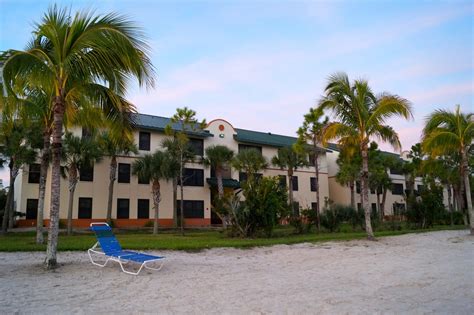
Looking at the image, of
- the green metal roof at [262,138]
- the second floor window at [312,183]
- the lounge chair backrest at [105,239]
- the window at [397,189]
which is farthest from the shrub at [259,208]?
the window at [397,189]

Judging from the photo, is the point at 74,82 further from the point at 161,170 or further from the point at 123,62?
the point at 161,170

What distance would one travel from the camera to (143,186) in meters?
32.5

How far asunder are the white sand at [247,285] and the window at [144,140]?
21484 mm

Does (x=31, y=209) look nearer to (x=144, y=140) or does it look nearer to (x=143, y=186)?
(x=143, y=186)

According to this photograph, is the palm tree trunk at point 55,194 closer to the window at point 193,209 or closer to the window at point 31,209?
the window at point 31,209

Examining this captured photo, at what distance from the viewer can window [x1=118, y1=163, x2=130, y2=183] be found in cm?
3147

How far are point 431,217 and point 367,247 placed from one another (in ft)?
48.0

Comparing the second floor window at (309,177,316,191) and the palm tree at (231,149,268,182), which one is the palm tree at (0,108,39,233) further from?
the second floor window at (309,177,316,191)

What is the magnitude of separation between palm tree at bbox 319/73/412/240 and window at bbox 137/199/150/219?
62.0 ft

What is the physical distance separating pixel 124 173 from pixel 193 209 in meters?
7.09

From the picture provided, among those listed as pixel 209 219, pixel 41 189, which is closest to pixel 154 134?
pixel 209 219

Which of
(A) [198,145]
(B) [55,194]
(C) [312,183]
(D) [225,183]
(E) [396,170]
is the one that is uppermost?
(A) [198,145]

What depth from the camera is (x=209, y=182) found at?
3525cm

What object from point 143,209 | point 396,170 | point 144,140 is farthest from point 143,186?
point 396,170
